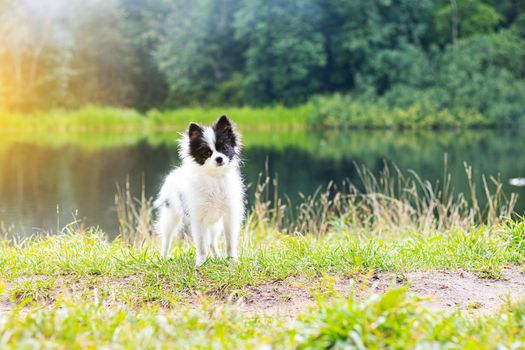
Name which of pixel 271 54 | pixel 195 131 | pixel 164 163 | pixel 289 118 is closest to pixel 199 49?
pixel 271 54

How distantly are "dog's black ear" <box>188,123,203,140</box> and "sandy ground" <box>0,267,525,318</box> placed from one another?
138cm

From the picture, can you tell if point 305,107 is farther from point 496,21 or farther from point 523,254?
point 523,254

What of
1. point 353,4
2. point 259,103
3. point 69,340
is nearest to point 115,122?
point 259,103

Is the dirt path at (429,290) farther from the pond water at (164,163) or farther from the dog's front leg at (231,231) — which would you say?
the pond water at (164,163)

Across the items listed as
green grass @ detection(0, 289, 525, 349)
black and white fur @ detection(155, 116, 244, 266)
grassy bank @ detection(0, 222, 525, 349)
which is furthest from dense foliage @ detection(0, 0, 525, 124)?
green grass @ detection(0, 289, 525, 349)

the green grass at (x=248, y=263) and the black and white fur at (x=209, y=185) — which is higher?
the black and white fur at (x=209, y=185)

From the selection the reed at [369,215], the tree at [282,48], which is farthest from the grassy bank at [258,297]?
the tree at [282,48]

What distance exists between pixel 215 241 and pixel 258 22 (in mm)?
37693

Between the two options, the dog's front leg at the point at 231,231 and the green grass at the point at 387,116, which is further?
the green grass at the point at 387,116

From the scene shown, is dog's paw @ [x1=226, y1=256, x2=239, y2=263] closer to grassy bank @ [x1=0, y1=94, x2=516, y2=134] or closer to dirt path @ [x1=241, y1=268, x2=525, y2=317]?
dirt path @ [x1=241, y1=268, x2=525, y2=317]

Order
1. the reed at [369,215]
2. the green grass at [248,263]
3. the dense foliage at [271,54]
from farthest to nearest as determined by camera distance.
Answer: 1. the dense foliage at [271,54]
2. the reed at [369,215]
3. the green grass at [248,263]

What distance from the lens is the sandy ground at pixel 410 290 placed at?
4.77 meters

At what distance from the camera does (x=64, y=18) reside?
4750 centimetres

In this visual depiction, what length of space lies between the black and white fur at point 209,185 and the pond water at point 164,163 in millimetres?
4881
